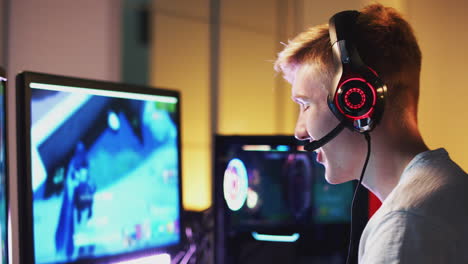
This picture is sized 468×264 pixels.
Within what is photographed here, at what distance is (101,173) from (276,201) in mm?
461

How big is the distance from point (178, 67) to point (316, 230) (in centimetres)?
287

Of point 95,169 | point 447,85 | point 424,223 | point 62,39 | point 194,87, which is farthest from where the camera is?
point 194,87

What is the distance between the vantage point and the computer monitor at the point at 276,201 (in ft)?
4.41

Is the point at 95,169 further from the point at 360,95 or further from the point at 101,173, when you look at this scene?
the point at 360,95

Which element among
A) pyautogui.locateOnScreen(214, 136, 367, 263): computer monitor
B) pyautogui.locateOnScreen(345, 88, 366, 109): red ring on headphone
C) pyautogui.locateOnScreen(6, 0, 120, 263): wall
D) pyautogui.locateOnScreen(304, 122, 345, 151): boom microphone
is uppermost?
pyautogui.locateOnScreen(6, 0, 120, 263): wall

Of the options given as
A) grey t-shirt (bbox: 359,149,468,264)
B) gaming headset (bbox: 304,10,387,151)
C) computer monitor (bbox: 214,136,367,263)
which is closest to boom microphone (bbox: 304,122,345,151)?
gaming headset (bbox: 304,10,387,151)

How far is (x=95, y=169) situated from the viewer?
3.80 ft

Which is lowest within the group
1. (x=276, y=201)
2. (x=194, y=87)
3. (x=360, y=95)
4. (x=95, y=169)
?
(x=276, y=201)

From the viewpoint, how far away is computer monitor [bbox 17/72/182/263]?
1028 mm

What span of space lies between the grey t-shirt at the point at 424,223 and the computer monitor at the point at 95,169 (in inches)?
23.5

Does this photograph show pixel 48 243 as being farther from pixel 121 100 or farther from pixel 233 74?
pixel 233 74

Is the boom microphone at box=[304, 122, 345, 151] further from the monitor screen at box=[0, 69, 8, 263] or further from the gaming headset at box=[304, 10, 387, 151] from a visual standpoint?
the monitor screen at box=[0, 69, 8, 263]

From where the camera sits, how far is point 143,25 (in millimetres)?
4301

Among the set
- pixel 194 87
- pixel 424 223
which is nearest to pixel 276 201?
pixel 424 223
